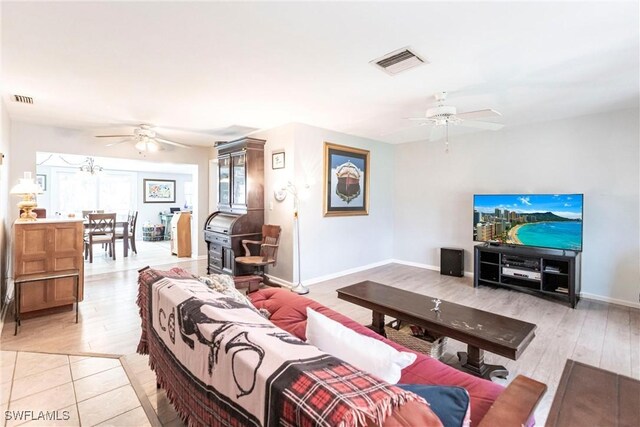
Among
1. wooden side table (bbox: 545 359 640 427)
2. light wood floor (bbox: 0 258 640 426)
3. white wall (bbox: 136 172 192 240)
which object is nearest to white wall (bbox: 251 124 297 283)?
light wood floor (bbox: 0 258 640 426)

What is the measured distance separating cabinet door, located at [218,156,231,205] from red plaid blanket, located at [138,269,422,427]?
3.47 metres

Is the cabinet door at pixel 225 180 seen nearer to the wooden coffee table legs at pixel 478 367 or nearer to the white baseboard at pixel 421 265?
the white baseboard at pixel 421 265

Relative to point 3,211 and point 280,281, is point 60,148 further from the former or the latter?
point 280,281

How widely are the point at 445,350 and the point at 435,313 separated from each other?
544 mm

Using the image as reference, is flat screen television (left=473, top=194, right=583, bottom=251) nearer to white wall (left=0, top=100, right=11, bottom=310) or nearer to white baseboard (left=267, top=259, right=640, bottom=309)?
white baseboard (left=267, top=259, right=640, bottom=309)

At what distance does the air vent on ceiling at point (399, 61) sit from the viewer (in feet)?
7.59

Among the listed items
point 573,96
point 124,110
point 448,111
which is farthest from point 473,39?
point 124,110

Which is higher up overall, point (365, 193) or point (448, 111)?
point (448, 111)

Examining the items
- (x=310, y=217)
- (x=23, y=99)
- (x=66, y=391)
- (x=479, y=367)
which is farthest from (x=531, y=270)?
(x=23, y=99)

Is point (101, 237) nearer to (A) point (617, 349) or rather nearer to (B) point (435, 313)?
(B) point (435, 313)

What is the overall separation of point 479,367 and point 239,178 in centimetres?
398

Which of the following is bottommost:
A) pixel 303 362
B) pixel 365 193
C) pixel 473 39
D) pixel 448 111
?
pixel 303 362

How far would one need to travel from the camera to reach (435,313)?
7.44ft

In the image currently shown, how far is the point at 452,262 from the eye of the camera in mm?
5039
